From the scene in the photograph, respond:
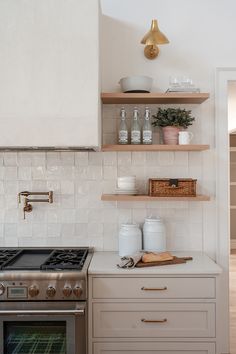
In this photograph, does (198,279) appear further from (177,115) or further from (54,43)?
(54,43)

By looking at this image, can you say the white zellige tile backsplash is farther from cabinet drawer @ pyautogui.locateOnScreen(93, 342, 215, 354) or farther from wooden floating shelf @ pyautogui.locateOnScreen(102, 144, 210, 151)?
cabinet drawer @ pyautogui.locateOnScreen(93, 342, 215, 354)

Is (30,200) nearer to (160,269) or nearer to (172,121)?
(160,269)

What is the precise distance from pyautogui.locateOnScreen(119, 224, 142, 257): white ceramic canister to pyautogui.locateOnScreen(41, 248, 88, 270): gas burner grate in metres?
0.27

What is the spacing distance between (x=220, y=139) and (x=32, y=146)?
52.8 inches

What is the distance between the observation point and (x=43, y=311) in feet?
5.54

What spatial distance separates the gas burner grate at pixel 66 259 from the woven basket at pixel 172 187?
643mm

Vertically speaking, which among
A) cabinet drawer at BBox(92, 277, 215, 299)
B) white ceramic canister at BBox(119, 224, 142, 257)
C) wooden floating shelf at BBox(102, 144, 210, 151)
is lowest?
cabinet drawer at BBox(92, 277, 215, 299)

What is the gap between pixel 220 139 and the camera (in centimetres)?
229

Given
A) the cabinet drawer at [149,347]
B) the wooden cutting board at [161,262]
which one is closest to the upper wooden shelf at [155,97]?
the wooden cutting board at [161,262]

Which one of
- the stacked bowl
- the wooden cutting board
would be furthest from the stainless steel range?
the stacked bowl

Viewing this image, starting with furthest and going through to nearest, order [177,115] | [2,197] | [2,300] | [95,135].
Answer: [2,197] → [177,115] → [95,135] → [2,300]

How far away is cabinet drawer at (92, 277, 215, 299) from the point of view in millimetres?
1845

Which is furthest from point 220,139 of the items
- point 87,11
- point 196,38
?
point 87,11

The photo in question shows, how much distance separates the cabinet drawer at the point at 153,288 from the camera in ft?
6.05
